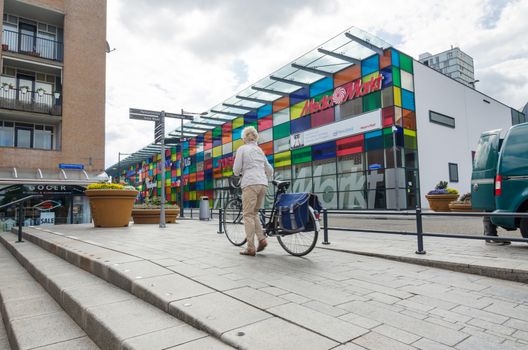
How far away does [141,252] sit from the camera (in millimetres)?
4520

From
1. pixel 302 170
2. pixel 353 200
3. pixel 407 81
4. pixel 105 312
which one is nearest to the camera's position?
pixel 105 312

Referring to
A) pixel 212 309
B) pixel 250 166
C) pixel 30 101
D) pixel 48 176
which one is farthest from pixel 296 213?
pixel 30 101

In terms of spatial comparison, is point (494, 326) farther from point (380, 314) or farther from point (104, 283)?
point (104, 283)

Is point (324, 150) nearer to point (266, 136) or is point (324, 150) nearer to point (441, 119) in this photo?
point (266, 136)

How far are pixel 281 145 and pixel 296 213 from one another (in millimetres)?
22401

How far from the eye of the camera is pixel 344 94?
2145 cm

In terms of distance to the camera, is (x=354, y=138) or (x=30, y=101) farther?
(x=354, y=138)

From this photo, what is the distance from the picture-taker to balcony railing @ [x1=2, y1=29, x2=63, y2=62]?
17.7 metres

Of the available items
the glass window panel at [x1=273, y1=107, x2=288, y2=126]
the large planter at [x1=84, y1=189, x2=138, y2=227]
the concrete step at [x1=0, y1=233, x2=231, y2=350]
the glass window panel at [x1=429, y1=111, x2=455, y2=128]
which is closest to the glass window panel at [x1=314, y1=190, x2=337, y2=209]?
the glass window panel at [x1=273, y1=107, x2=288, y2=126]

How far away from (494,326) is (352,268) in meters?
1.66

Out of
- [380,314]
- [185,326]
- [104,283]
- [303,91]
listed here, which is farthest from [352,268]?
[303,91]

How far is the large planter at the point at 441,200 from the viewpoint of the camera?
45.7ft

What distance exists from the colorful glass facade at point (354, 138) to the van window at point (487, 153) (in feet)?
39.6

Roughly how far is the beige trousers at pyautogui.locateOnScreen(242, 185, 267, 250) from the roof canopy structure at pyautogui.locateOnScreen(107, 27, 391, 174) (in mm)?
15437
